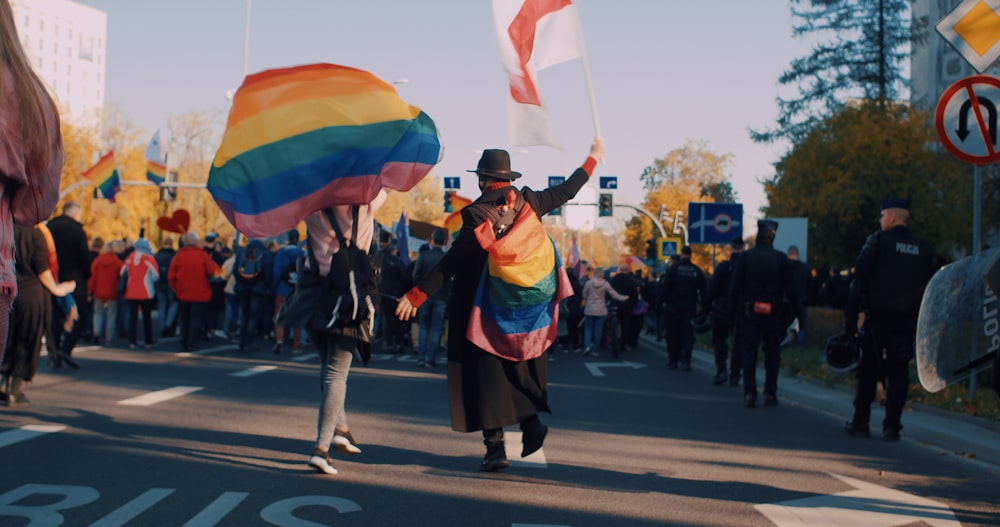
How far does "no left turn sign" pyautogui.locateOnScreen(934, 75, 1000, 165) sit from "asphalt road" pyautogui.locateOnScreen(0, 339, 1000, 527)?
2.49 m

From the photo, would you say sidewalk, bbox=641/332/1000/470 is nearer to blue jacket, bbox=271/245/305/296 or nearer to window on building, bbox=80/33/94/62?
blue jacket, bbox=271/245/305/296

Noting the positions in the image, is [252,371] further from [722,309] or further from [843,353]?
[843,353]

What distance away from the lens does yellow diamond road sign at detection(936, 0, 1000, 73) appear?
1009 centimetres

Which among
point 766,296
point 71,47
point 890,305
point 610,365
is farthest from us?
point 71,47

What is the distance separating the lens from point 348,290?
7.38 metres

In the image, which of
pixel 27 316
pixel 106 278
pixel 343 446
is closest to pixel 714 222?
pixel 106 278

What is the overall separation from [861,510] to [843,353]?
3826 mm

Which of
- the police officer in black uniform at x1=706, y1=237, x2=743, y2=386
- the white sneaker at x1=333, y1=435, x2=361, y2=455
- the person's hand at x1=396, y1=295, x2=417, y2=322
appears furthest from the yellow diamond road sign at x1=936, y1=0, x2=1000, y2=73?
the white sneaker at x1=333, y1=435, x2=361, y2=455

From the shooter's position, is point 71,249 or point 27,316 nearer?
point 27,316

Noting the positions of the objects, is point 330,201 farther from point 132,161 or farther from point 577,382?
point 132,161

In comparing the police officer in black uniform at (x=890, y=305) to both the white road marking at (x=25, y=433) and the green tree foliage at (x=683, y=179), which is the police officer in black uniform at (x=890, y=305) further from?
the green tree foliage at (x=683, y=179)

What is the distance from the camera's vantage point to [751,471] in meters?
7.86

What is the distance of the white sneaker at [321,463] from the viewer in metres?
7.12

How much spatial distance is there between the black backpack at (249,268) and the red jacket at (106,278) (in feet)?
6.85
